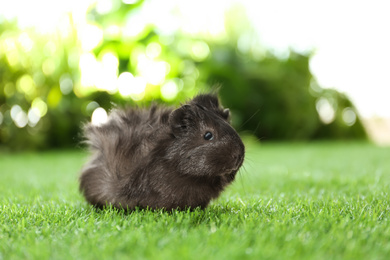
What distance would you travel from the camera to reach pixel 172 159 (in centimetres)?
238

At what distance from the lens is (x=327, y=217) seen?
215 cm

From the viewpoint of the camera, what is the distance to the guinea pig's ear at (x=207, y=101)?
265 centimetres

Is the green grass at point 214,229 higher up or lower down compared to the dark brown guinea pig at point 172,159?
lower down

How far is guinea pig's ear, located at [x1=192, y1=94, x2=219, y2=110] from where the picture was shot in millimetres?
2652

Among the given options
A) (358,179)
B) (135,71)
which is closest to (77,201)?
(358,179)

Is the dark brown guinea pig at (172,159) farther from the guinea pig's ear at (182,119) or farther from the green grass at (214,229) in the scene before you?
the green grass at (214,229)

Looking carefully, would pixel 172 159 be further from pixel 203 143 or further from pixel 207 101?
pixel 207 101

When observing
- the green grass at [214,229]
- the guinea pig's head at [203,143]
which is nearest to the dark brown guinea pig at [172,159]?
the guinea pig's head at [203,143]

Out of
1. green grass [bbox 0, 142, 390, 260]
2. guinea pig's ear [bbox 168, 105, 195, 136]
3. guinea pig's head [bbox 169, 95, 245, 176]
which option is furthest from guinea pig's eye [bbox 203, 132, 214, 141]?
green grass [bbox 0, 142, 390, 260]

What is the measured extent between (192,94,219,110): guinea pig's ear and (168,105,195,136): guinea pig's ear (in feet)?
0.59

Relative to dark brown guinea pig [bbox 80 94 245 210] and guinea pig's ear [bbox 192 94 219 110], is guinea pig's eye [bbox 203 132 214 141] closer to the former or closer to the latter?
dark brown guinea pig [bbox 80 94 245 210]

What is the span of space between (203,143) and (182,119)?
24 cm

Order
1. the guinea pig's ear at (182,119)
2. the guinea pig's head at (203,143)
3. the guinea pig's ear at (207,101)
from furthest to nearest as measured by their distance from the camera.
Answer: the guinea pig's ear at (207,101) < the guinea pig's ear at (182,119) < the guinea pig's head at (203,143)

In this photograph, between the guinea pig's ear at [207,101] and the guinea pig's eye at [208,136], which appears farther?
the guinea pig's ear at [207,101]
